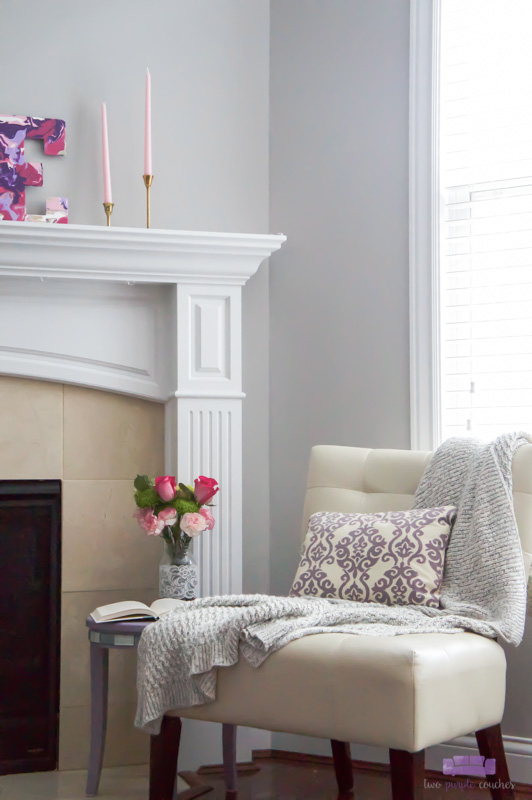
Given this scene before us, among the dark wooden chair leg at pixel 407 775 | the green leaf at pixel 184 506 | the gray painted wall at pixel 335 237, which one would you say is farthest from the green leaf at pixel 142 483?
the dark wooden chair leg at pixel 407 775

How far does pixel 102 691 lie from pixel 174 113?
1.79 m

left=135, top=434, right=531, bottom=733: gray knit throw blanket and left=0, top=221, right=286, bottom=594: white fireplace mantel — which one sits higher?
left=0, top=221, right=286, bottom=594: white fireplace mantel

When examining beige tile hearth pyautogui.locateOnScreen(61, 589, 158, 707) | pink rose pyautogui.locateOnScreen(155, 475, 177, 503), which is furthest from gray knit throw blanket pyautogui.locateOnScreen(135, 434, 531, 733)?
beige tile hearth pyautogui.locateOnScreen(61, 589, 158, 707)

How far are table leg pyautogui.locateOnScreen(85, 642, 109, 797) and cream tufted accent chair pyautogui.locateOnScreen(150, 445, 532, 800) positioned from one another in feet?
1.00

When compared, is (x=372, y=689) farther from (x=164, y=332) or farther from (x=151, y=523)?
(x=164, y=332)

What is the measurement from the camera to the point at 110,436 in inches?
106

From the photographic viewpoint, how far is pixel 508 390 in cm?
256

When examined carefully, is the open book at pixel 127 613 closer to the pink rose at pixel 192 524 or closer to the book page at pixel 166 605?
the book page at pixel 166 605

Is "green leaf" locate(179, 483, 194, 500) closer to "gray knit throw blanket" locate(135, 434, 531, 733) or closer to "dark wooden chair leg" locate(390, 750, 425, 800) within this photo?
"gray knit throw blanket" locate(135, 434, 531, 733)

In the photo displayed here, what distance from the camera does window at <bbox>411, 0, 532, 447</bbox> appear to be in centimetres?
257


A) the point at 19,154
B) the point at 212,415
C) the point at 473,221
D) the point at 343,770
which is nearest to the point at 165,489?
the point at 212,415

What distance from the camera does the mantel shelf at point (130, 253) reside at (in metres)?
2.50

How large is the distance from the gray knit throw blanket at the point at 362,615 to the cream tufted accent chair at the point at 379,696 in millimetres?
42

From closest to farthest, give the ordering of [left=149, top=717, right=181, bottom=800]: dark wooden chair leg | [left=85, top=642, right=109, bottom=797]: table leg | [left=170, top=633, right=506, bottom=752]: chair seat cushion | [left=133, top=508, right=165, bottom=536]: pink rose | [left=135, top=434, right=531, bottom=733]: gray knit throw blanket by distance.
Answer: [left=170, top=633, right=506, bottom=752]: chair seat cushion, [left=135, top=434, right=531, bottom=733]: gray knit throw blanket, [left=149, top=717, right=181, bottom=800]: dark wooden chair leg, [left=85, top=642, right=109, bottom=797]: table leg, [left=133, top=508, right=165, bottom=536]: pink rose
